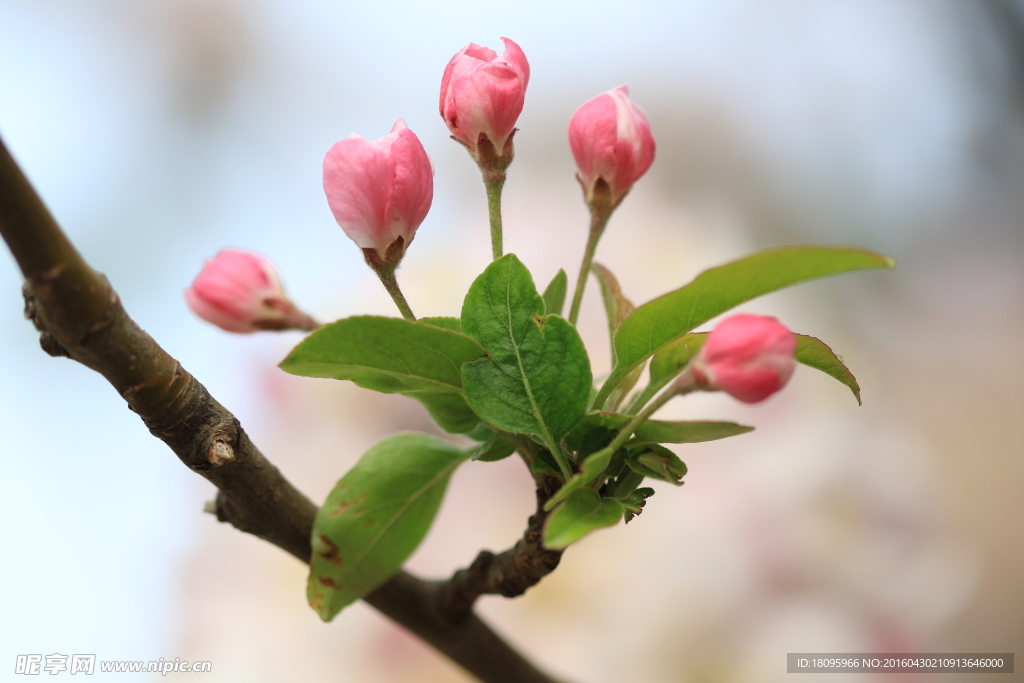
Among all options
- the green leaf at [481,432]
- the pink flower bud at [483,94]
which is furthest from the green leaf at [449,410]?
the pink flower bud at [483,94]

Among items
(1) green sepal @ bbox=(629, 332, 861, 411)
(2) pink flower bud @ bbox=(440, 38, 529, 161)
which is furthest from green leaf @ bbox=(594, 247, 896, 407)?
(2) pink flower bud @ bbox=(440, 38, 529, 161)

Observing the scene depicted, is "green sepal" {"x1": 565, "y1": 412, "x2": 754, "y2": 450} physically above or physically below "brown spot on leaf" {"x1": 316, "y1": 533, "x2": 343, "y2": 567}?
above

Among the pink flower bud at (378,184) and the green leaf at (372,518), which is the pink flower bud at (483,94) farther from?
the green leaf at (372,518)

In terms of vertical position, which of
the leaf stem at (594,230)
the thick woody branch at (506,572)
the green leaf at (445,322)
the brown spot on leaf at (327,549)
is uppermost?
the leaf stem at (594,230)

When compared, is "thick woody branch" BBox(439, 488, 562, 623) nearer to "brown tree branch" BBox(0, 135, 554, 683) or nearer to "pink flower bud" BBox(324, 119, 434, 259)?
"brown tree branch" BBox(0, 135, 554, 683)

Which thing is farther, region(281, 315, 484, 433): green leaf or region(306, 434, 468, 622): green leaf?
region(306, 434, 468, 622): green leaf

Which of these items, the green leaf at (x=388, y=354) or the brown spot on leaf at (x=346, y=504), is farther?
the brown spot on leaf at (x=346, y=504)
